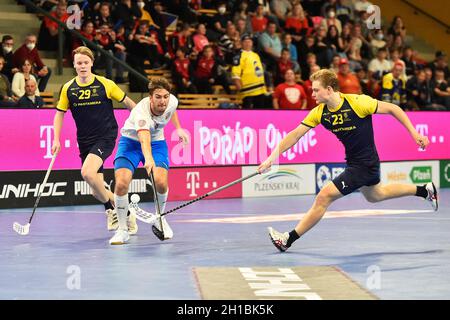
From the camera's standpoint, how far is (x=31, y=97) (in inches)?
715

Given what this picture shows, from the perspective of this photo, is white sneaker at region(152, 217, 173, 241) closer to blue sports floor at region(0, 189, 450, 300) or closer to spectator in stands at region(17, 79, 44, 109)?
blue sports floor at region(0, 189, 450, 300)

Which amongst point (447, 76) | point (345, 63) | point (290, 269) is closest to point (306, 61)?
point (345, 63)

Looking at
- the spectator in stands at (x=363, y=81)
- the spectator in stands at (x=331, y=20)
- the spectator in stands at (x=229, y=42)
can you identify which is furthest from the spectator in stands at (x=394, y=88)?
the spectator in stands at (x=229, y=42)

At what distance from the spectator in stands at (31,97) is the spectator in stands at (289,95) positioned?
5694 millimetres

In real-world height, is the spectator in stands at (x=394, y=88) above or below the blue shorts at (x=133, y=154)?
above

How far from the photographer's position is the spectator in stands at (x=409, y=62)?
87.8ft

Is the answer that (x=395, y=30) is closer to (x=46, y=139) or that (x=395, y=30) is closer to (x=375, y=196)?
(x=46, y=139)

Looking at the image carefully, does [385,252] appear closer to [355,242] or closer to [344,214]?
[355,242]

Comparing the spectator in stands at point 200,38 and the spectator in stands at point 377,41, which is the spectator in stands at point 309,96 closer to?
the spectator in stands at point 200,38

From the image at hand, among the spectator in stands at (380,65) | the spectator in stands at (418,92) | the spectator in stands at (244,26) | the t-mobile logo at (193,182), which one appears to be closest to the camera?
the t-mobile logo at (193,182)

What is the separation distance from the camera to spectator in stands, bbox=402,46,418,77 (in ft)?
87.8

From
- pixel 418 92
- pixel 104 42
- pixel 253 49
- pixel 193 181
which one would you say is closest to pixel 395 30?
pixel 418 92

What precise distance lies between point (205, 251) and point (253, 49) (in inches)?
521

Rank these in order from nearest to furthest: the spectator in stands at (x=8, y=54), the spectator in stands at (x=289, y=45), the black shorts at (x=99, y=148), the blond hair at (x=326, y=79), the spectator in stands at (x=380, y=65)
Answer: the blond hair at (x=326, y=79), the black shorts at (x=99, y=148), the spectator in stands at (x=8, y=54), the spectator in stands at (x=289, y=45), the spectator in stands at (x=380, y=65)
